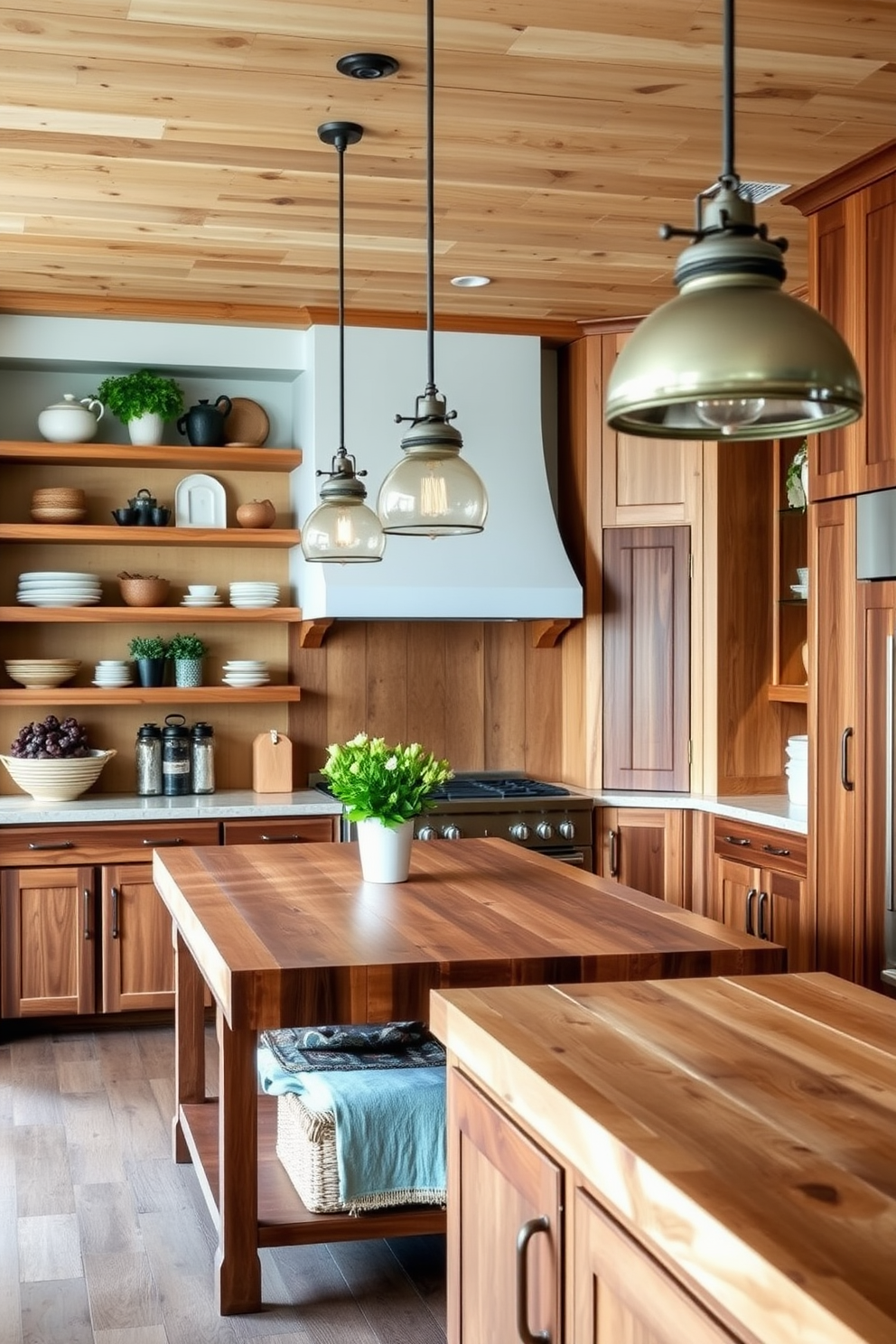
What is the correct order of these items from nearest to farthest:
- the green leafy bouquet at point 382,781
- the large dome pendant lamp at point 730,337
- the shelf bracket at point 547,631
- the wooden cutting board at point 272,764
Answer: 1. the large dome pendant lamp at point 730,337
2. the green leafy bouquet at point 382,781
3. the wooden cutting board at point 272,764
4. the shelf bracket at point 547,631

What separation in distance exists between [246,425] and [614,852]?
86.9 inches

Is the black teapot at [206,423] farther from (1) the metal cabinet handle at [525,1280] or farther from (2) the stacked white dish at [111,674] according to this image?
(1) the metal cabinet handle at [525,1280]

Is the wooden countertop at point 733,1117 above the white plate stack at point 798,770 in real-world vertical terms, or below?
below

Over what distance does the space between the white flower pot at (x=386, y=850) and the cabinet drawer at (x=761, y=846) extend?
1.62 meters

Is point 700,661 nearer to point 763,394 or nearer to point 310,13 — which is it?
point 310,13

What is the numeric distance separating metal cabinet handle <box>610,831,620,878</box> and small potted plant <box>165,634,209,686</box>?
173 centimetres

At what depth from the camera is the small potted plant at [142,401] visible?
215 inches

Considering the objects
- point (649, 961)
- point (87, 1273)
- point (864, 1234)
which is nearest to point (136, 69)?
point (649, 961)

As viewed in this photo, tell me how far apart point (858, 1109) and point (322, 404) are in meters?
4.30

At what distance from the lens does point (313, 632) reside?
5.68 meters

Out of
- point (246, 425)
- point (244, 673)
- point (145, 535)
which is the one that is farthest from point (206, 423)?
point (244, 673)

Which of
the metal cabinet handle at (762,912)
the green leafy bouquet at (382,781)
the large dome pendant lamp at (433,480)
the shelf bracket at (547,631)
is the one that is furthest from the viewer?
the shelf bracket at (547,631)

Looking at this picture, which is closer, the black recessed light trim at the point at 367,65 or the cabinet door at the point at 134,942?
the black recessed light trim at the point at 367,65

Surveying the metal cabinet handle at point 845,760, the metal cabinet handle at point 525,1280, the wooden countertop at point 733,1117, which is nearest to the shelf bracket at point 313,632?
the metal cabinet handle at point 845,760
